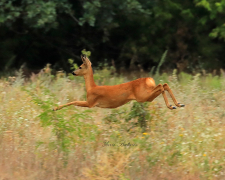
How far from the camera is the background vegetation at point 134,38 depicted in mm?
Result: 16094

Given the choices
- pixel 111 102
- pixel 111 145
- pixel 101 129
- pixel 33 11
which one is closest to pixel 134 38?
pixel 33 11

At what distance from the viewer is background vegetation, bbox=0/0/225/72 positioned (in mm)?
16094

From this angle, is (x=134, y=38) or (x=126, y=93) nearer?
(x=126, y=93)

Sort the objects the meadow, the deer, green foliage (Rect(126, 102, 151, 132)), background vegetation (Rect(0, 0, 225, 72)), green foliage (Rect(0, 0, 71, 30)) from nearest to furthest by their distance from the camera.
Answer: the meadow, the deer, green foliage (Rect(126, 102, 151, 132)), green foliage (Rect(0, 0, 71, 30)), background vegetation (Rect(0, 0, 225, 72))

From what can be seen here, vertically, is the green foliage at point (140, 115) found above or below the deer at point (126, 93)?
below

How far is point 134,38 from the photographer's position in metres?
17.7

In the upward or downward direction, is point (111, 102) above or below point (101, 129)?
above

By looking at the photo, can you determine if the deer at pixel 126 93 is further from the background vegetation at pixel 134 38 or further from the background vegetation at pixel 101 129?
the background vegetation at pixel 134 38

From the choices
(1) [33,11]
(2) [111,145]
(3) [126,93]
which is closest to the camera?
(2) [111,145]

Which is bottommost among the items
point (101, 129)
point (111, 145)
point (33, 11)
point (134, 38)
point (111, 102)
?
point (111, 145)

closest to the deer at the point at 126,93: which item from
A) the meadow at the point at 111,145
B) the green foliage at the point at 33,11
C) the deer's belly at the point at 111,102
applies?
the deer's belly at the point at 111,102

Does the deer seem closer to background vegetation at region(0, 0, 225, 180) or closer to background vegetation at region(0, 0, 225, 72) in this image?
background vegetation at region(0, 0, 225, 180)

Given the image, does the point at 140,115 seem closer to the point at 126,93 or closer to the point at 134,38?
the point at 126,93

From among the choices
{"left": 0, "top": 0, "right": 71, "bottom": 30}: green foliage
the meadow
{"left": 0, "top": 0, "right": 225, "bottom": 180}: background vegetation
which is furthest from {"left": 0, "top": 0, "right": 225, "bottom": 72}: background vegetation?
the meadow
